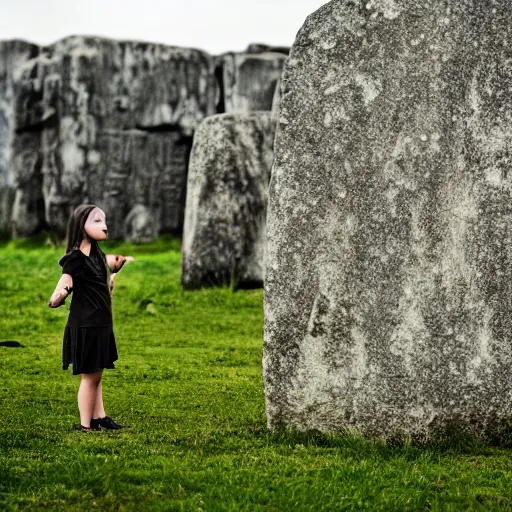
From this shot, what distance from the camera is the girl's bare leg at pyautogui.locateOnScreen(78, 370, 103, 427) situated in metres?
5.16

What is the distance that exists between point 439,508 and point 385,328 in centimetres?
110

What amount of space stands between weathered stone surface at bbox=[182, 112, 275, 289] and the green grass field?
3337 millimetres

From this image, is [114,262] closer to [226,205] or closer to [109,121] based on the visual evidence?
[226,205]

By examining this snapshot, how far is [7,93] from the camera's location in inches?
677

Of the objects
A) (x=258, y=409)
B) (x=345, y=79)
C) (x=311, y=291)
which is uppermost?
(x=345, y=79)

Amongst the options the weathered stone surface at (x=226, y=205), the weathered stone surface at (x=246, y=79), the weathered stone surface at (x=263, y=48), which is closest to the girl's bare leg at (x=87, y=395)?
the weathered stone surface at (x=226, y=205)

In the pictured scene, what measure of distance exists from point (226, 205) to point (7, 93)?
726 cm

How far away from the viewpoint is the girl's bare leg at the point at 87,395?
5156mm

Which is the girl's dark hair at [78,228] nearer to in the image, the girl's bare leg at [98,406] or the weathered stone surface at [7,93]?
the girl's bare leg at [98,406]

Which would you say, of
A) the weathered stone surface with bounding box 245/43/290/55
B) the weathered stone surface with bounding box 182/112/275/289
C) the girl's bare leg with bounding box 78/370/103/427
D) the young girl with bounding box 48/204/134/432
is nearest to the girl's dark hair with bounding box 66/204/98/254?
the young girl with bounding box 48/204/134/432

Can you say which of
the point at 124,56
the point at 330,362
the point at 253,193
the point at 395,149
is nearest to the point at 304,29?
the point at 395,149

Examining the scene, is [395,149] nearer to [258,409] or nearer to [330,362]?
[330,362]

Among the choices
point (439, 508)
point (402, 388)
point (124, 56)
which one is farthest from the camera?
point (124, 56)

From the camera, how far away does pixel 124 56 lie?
56.1ft
